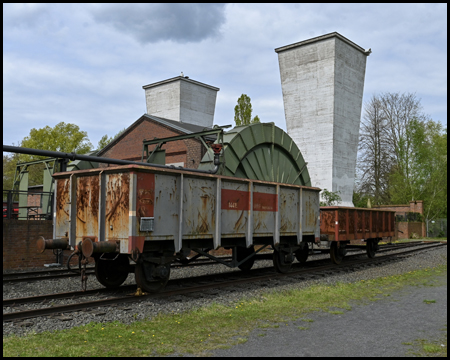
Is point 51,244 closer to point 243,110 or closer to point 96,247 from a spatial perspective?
point 96,247

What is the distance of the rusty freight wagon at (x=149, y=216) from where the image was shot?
8328 millimetres

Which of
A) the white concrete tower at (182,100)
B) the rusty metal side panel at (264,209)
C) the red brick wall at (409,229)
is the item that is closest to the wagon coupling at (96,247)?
the rusty metal side panel at (264,209)

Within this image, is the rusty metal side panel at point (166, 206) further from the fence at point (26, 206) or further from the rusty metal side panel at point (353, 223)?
the fence at point (26, 206)

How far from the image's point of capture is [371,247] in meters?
18.6

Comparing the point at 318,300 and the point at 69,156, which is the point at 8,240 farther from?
the point at 318,300

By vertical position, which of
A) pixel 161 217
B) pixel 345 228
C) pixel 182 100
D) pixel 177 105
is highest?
pixel 182 100

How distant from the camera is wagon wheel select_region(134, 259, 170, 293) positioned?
8.80 metres

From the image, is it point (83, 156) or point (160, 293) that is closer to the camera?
point (160, 293)

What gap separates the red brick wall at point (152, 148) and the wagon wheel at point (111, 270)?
14.0 metres

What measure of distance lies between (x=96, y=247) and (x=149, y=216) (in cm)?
113

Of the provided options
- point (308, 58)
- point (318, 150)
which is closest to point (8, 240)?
point (318, 150)

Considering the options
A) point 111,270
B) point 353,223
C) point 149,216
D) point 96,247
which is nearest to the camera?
point 96,247

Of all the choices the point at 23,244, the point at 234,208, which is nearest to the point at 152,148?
the point at 23,244

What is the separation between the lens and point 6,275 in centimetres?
1212
